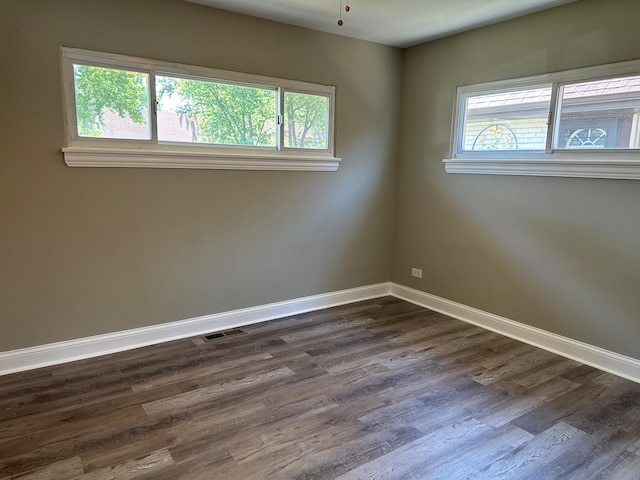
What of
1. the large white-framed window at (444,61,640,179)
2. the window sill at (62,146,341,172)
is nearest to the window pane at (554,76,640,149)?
the large white-framed window at (444,61,640,179)

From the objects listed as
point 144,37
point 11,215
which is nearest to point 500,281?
point 144,37

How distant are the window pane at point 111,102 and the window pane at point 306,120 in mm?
1222

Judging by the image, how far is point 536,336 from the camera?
3.52 metres

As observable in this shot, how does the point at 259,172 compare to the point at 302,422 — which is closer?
the point at 302,422

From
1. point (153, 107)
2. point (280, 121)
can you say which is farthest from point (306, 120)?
point (153, 107)

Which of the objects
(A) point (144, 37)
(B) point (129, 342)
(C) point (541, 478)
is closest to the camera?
(C) point (541, 478)

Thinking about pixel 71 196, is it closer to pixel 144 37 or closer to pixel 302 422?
pixel 144 37

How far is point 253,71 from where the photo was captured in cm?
355

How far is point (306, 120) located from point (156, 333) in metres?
2.28

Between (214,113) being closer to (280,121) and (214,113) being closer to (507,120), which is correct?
(280,121)

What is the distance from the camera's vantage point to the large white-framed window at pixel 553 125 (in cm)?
291

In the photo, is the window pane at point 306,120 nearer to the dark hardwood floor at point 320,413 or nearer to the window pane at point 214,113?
the window pane at point 214,113

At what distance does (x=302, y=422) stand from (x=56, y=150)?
2385 mm

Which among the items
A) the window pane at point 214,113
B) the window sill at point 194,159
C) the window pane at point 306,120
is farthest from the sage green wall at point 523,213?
the window pane at point 214,113
